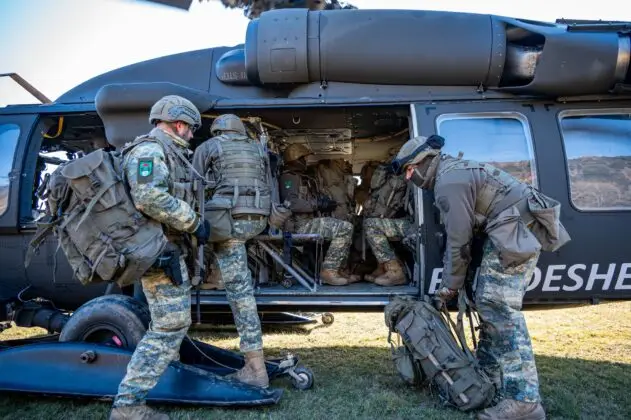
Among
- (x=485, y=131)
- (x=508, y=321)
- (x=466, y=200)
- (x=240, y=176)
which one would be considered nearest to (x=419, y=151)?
(x=466, y=200)

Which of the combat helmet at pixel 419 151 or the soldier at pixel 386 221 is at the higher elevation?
the combat helmet at pixel 419 151

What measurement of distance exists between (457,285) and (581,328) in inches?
170

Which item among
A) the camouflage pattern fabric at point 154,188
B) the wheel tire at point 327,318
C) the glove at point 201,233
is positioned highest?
the camouflage pattern fabric at point 154,188

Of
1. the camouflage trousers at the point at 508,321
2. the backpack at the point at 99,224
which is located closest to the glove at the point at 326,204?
the camouflage trousers at the point at 508,321

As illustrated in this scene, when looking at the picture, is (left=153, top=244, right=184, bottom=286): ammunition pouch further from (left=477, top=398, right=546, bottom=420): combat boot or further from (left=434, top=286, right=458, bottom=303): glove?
(left=477, top=398, right=546, bottom=420): combat boot

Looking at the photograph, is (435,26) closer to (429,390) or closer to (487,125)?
(487,125)

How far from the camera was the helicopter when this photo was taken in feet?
13.5

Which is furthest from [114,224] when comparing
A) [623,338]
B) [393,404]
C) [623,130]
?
[623,338]

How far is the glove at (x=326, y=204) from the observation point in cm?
575

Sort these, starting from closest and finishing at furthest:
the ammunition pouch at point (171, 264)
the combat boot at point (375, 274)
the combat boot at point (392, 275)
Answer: the ammunition pouch at point (171, 264)
the combat boot at point (392, 275)
the combat boot at point (375, 274)

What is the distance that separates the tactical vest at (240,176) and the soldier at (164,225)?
2.20ft

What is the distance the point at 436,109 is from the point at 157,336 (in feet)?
9.62

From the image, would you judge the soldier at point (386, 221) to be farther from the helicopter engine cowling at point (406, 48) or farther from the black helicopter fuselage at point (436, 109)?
the helicopter engine cowling at point (406, 48)

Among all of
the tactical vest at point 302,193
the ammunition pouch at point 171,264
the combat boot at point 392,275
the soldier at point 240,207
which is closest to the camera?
the ammunition pouch at point 171,264
